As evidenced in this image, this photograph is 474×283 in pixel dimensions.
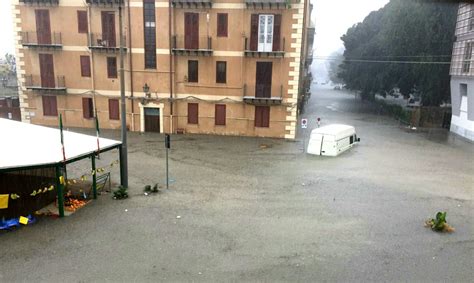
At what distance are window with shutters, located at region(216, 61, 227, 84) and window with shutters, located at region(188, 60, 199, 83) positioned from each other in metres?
1.62

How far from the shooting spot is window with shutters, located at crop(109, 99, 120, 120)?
2925 centimetres

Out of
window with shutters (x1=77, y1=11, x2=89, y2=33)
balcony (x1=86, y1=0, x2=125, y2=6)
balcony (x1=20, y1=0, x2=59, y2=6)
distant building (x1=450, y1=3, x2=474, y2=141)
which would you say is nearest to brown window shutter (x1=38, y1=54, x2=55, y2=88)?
window with shutters (x1=77, y1=11, x2=89, y2=33)

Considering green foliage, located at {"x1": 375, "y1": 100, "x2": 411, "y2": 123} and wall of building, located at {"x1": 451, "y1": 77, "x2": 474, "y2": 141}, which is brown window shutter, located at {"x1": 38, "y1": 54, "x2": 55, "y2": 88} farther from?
green foliage, located at {"x1": 375, "y1": 100, "x2": 411, "y2": 123}

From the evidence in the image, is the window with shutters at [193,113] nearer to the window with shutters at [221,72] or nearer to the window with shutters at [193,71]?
the window with shutters at [193,71]

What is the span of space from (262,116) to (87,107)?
14.4m

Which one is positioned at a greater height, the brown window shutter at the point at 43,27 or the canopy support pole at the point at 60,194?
the brown window shutter at the point at 43,27

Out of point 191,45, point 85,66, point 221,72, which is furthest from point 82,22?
point 221,72

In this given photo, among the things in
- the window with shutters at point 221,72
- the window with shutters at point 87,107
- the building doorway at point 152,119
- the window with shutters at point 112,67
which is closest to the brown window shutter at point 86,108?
the window with shutters at point 87,107

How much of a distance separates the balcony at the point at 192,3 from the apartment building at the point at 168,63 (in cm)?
7

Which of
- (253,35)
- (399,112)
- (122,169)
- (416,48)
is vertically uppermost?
(416,48)

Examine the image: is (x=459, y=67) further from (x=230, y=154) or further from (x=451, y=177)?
(x=230, y=154)

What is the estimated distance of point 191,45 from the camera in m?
27.5

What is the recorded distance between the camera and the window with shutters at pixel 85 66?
2876 centimetres

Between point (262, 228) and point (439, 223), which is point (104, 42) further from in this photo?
point (439, 223)
